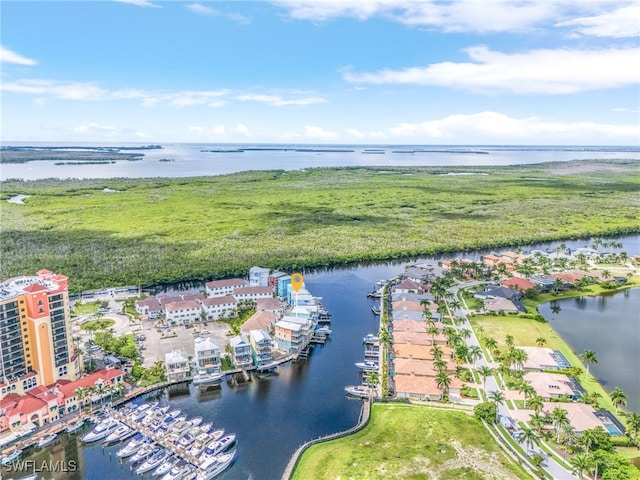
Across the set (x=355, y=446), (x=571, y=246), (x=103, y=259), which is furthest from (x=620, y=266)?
(x=103, y=259)

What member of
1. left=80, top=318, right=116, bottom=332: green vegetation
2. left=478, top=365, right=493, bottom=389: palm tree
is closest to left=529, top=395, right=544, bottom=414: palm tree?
left=478, top=365, right=493, bottom=389: palm tree

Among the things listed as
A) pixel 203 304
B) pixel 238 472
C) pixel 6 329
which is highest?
pixel 6 329

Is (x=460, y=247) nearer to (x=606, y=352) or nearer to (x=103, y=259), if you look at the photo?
(x=606, y=352)

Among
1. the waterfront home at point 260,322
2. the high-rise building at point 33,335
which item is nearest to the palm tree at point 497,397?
the waterfront home at point 260,322

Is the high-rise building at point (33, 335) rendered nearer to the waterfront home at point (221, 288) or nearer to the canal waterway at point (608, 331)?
the waterfront home at point (221, 288)

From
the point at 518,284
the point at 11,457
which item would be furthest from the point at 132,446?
the point at 518,284
